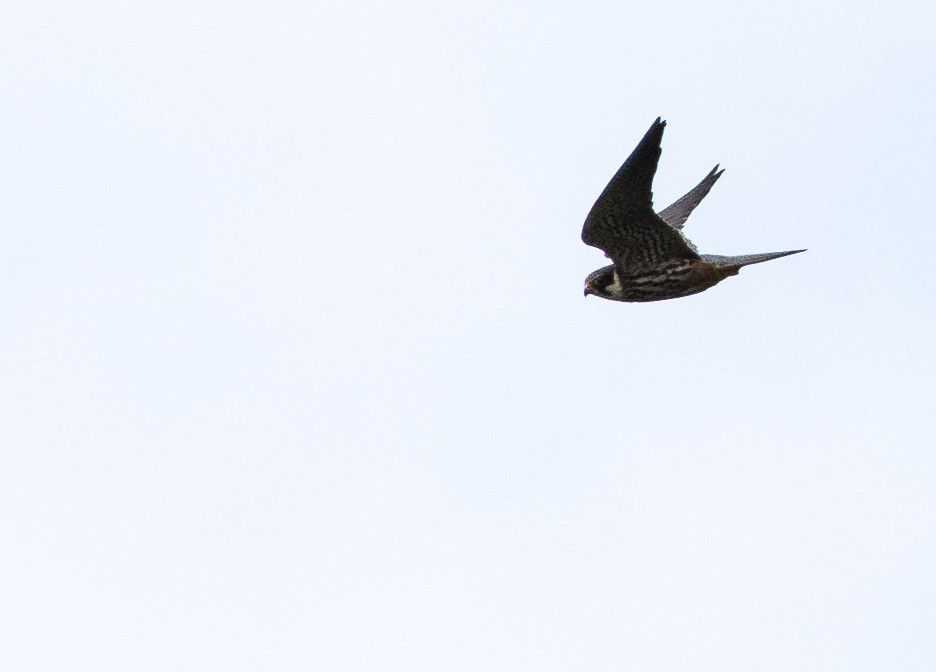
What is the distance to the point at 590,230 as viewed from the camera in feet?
69.3

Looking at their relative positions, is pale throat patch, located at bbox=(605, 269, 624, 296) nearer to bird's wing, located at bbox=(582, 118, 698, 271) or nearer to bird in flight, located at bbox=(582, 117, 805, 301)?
bird in flight, located at bbox=(582, 117, 805, 301)

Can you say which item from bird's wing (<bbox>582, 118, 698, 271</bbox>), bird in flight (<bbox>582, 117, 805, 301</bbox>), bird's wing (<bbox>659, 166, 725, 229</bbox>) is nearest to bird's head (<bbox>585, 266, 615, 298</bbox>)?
bird in flight (<bbox>582, 117, 805, 301</bbox>)

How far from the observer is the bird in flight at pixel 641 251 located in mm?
20016

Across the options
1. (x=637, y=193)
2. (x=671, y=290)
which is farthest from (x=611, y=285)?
(x=637, y=193)

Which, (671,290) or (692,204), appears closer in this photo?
(671,290)

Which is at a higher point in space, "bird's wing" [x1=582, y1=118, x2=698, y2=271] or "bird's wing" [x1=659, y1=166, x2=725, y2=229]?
"bird's wing" [x1=659, y1=166, x2=725, y2=229]

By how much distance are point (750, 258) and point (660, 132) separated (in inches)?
99.9

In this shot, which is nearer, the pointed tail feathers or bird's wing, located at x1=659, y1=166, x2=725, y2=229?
the pointed tail feathers

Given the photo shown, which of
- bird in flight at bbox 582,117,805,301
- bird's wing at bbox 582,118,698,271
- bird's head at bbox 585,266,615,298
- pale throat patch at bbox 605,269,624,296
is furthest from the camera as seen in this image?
bird's head at bbox 585,266,615,298

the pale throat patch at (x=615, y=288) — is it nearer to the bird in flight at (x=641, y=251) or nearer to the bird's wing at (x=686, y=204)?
the bird in flight at (x=641, y=251)

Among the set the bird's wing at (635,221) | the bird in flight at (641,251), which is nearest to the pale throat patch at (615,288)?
the bird in flight at (641,251)

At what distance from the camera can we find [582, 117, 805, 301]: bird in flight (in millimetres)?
20016

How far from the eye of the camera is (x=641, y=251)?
70.3ft

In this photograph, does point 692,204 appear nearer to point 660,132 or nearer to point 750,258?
point 750,258
